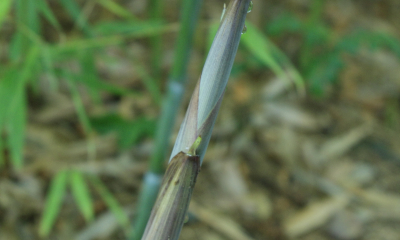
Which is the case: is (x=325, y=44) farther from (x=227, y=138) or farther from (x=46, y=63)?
(x=46, y=63)

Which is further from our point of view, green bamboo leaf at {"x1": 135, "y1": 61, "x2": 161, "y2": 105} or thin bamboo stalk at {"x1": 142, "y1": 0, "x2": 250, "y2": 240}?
green bamboo leaf at {"x1": 135, "y1": 61, "x2": 161, "y2": 105}

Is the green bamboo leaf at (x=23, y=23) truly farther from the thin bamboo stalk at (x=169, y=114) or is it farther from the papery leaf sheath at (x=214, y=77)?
the papery leaf sheath at (x=214, y=77)

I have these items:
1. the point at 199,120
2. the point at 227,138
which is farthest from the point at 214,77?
the point at 227,138

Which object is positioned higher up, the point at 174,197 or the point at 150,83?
the point at 150,83

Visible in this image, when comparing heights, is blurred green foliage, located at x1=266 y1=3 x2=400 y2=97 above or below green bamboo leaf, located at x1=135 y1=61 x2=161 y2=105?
above

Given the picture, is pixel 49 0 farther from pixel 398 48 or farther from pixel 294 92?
pixel 398 48

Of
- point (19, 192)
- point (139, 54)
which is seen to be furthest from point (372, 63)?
point (19, 192)

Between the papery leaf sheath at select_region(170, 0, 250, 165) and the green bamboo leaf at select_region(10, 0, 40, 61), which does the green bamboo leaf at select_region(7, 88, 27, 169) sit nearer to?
the green bamboo leaf at select_region(10, 0, 40, 61)

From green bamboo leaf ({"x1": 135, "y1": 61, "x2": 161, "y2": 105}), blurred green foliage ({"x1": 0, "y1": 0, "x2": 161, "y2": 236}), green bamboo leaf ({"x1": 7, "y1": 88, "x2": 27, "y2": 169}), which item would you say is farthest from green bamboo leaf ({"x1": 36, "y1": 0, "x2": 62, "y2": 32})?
green bamboo leaf ({"x1": 135, "y1": 61, "x2": 161, "y2": 105})
